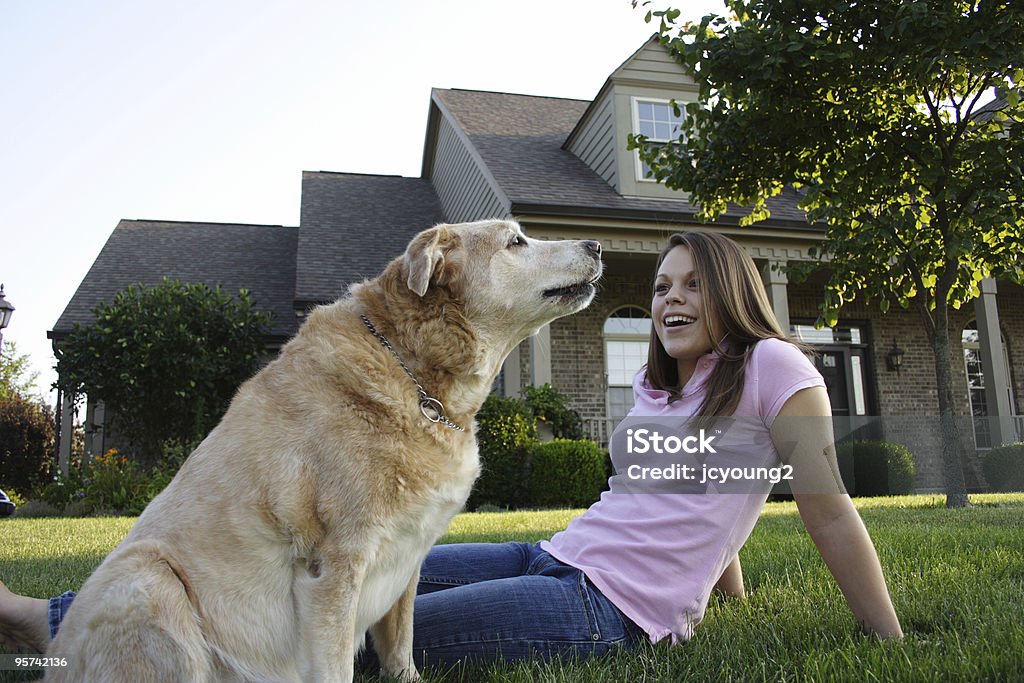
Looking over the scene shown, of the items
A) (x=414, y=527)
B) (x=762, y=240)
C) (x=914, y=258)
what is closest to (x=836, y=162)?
(x=914, y=258)

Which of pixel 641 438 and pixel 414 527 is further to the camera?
pixel 641 438

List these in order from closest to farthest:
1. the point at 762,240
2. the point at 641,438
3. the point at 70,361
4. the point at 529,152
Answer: the point at 641,438 < the point at 70,361 < the point at 762,240 < the point at 529,152

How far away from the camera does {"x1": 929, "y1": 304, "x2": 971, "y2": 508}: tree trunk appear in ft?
25.2

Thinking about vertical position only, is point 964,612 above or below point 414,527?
below

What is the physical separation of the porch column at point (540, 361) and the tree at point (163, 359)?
461 centimetres

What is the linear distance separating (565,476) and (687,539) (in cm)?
764

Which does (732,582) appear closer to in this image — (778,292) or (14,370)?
(778,292)

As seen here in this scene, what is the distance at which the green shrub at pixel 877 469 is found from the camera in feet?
35.4

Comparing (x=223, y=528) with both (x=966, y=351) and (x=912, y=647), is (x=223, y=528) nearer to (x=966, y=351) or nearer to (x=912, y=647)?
(x=912, y=647)

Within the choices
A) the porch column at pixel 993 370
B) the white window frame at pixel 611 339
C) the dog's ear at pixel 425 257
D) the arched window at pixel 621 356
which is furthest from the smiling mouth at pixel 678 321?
the porch column at pixel 993 370

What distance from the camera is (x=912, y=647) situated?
7.32ft

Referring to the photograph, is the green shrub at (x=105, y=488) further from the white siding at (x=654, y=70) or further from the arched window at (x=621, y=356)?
the white siding at (x=654, y=70)

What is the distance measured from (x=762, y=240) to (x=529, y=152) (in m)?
4.70

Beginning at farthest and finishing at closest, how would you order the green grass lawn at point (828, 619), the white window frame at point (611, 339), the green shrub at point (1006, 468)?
1. the white window frame at point (611, 339)
2. the green shrub at point (1006, 468)
3. the green grass lawn at point (828, 619)
